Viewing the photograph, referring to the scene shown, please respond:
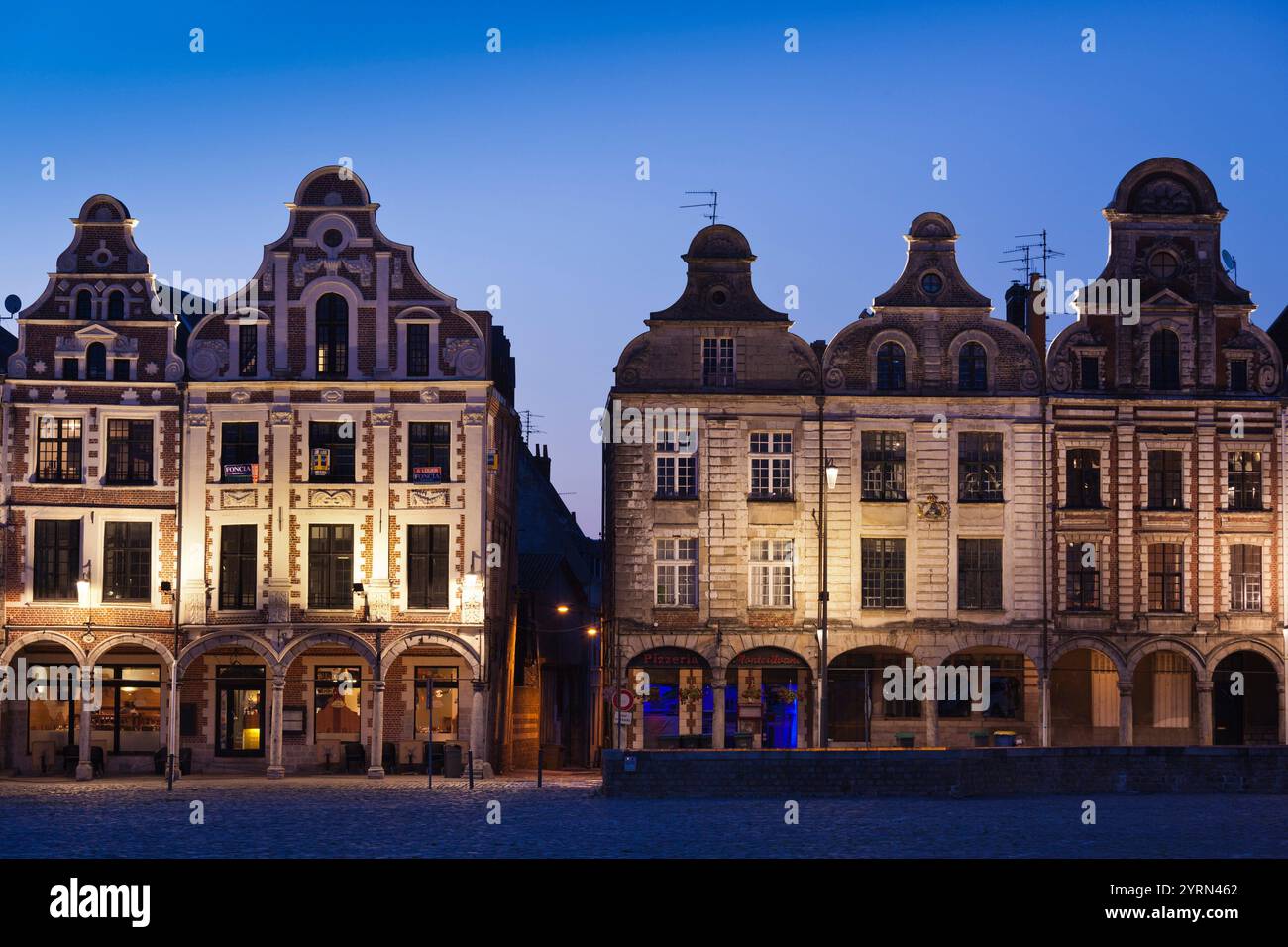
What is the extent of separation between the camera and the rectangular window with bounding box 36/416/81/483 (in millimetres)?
51188

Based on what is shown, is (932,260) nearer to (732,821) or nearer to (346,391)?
(346,391)

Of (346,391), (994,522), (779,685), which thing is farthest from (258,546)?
(994,522)

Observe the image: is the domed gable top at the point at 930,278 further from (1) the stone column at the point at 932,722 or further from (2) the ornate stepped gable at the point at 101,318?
(2) the ornate stepped gable at the point at 101,318

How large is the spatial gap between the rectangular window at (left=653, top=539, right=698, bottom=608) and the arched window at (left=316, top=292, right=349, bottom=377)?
922 cm

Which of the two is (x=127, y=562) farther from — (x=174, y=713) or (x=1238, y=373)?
(x=1238, y=373)

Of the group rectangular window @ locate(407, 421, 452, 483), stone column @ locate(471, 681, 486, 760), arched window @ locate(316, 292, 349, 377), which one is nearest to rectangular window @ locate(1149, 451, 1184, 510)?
stone column @ locate(471, 681, 486, 760)

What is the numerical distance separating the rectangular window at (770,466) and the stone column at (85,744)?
1711 centimetres

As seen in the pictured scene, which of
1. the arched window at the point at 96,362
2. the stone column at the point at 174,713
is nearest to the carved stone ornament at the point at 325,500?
the stone column at the point at 174,713

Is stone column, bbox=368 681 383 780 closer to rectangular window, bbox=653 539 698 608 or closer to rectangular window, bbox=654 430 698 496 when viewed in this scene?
rectangular window, bbox=653 539 698 608

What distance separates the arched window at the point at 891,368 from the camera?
174 feet

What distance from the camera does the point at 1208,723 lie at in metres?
51.8

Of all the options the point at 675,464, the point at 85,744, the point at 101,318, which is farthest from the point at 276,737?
the point at 675,464

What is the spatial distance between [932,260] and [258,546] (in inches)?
730

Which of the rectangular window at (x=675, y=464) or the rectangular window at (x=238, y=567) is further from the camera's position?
the rectangular window at (x=675, y=464)
